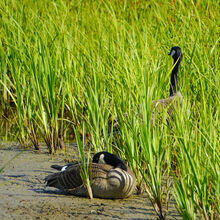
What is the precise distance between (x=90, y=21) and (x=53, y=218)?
4.65m

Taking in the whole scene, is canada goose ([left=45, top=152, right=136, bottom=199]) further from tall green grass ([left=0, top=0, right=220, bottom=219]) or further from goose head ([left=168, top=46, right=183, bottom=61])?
goose head ([left=168, top=46, right=183, bottom=61])

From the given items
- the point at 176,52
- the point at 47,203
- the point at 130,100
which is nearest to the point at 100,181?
the point at 47,203

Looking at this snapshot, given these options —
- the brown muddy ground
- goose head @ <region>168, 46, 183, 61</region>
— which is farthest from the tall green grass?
the brown muddy ground

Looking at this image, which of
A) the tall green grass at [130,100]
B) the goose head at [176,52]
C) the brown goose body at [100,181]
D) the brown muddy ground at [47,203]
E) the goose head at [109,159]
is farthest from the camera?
the goose head at [176,52]

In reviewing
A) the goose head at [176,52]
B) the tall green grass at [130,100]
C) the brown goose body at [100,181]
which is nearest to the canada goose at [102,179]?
the brown goose body at [100,181]

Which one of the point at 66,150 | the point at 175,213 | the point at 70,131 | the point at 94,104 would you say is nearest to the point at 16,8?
the point at 70,131

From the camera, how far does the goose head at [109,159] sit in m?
4.43

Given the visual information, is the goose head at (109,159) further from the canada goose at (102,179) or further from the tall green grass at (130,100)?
the tall green grass at (130,100)

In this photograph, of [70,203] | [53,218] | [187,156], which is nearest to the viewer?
[187,156]

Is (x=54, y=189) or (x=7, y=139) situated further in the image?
(x=7, y=139)

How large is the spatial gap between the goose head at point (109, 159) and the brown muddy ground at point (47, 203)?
31 centimetres

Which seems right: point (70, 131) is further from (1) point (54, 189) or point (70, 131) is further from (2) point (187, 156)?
(2) point (187, 156)

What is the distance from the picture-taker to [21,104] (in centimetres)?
575

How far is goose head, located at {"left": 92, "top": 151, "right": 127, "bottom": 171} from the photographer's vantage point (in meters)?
4.43
